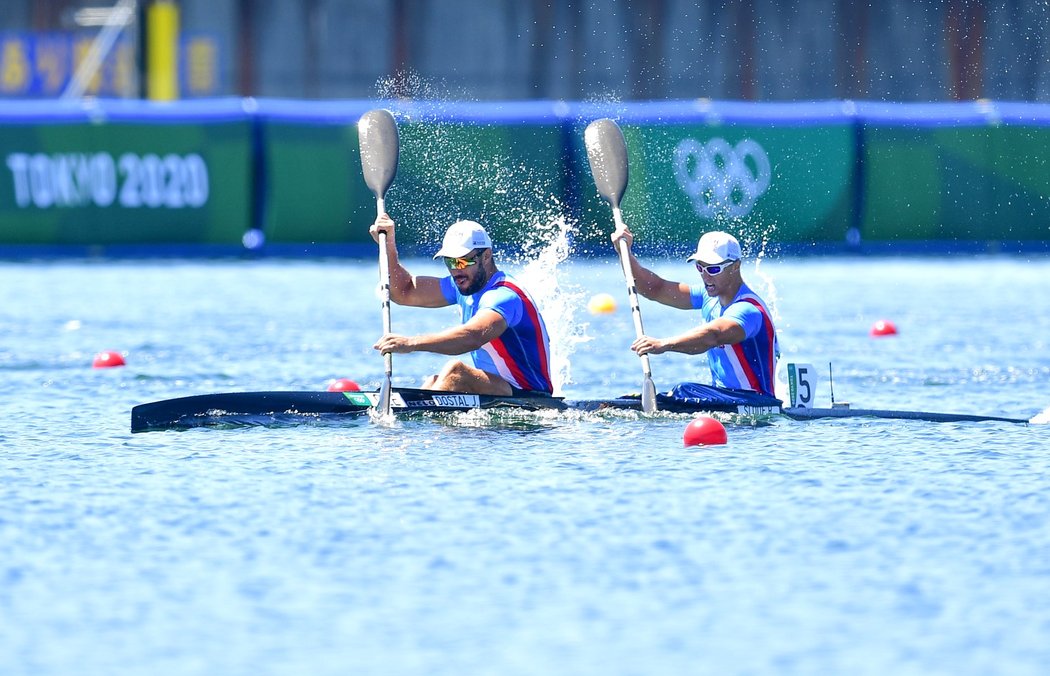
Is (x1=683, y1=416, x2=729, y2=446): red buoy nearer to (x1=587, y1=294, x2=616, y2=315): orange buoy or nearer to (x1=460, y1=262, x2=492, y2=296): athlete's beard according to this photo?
(x1=460, y1=262, x2=492, y2=296): athlete's beard

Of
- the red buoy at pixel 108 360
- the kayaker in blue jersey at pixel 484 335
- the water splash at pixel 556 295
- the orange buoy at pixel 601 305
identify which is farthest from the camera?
the orange buoy at pixel 601 305

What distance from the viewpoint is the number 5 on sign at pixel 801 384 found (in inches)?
436

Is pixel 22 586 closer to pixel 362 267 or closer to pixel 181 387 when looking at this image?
pixel 181 387

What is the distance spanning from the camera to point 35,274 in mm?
21453

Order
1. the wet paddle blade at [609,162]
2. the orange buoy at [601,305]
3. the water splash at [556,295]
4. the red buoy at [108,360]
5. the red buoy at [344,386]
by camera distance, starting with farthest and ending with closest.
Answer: the orange buoy at [601,305] → the water splash at [556,295] → the red buoy at [108,360] → the wet paddle blade at [609,162] → the red buoy at [344,386]

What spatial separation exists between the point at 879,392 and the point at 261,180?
11.7m

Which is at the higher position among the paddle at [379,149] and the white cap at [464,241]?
the paddle at [379,149]

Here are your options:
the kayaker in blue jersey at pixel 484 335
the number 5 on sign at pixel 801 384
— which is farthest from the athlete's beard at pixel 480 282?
the number 5 on sign at pixel 801 384

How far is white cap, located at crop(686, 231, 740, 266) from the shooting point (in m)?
11.1

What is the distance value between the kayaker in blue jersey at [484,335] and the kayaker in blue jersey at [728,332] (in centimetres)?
63

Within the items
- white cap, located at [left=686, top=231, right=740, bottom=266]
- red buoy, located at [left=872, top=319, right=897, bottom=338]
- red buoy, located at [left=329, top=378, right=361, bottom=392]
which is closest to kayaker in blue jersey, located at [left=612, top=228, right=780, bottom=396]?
white cap, located at [left=686, top=231, right=740, bottom=266]

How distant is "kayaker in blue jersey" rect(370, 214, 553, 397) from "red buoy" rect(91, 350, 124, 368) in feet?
11.3

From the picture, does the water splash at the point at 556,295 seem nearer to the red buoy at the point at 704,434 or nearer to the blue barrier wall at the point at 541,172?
the blue barrier wall at the point at 541,172

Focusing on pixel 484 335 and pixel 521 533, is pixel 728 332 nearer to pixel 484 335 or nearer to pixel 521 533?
pixel 484 335
